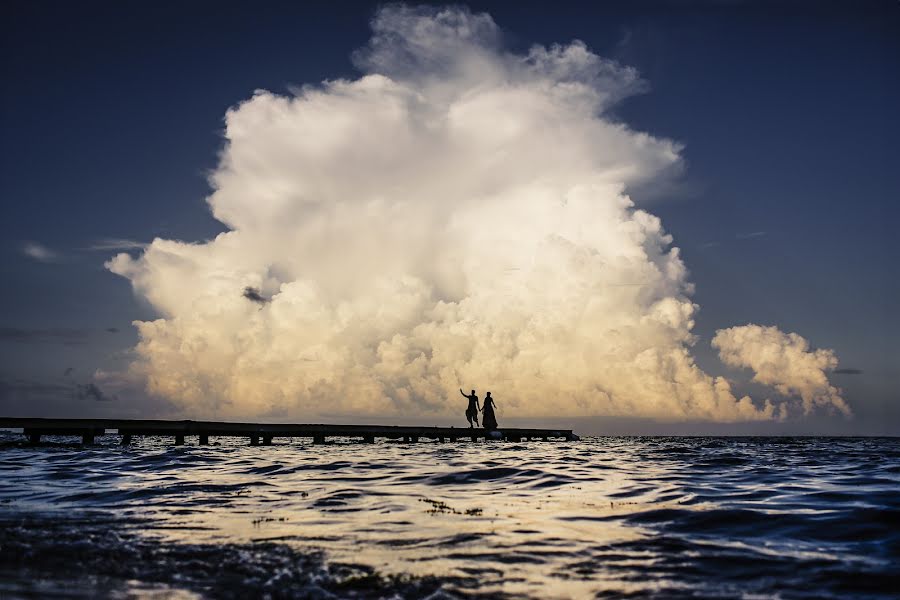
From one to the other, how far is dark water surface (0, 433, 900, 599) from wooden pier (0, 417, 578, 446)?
1841cm

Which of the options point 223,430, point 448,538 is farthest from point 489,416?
point 448,538

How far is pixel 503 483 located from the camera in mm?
14828

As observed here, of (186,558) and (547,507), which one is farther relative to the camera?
(547,507)

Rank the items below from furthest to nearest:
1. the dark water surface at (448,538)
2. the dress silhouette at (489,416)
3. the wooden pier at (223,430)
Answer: the dress silhouette at (489,416) → the wooden pier at (223,430) → the dark water surface at (448,538)

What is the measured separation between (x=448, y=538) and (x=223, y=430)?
31087mm

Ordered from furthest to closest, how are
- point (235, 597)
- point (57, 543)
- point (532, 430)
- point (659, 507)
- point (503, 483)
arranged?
1. point (532, 430)
2. point (503, 483)
3. point (659, 507)
4. point (57, 543)
5. point (235, 597)

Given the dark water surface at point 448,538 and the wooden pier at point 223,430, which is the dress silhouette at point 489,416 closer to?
the wooden pier at point 223,430

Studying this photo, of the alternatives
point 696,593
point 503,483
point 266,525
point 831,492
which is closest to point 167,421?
point 503,483

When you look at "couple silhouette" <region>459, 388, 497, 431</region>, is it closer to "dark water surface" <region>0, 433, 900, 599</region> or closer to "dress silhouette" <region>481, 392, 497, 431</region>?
"dress silhouette" <region>481, 392, 497, 431</region>

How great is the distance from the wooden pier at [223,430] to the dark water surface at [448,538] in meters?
18.4

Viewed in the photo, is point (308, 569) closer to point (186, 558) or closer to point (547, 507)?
point (186, 558)

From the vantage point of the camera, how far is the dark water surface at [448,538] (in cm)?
606

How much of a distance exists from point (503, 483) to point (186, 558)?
8.83 m

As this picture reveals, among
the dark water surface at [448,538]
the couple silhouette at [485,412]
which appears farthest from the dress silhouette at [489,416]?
the dark water surface at [448,538]
